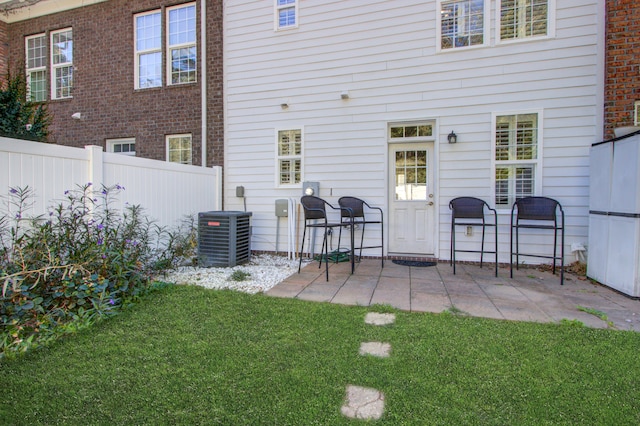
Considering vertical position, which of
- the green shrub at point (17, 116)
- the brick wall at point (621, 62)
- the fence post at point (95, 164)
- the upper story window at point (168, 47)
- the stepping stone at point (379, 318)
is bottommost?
the stepping stone at point (379, 318)

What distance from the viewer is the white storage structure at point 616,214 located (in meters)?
3.52

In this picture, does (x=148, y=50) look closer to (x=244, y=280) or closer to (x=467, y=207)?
(x=244, y=280)

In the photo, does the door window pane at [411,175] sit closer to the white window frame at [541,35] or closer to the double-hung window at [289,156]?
the double-hung window at [289,156]

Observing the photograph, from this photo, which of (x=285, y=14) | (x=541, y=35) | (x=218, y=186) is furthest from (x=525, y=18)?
(x=218, y=186)

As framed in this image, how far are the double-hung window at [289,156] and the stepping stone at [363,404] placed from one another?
443cm

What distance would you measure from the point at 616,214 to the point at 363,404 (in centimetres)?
399

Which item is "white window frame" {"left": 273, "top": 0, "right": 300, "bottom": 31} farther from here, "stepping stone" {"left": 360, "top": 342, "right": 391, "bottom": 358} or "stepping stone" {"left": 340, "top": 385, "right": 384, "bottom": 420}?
"stepping stone" {"left": 340, "top": 385, "right": 384, "bottom": 420}

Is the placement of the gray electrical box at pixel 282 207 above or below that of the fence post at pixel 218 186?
below

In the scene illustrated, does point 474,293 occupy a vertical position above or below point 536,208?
below

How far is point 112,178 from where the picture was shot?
4.18m

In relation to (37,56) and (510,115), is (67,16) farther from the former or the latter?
(510,115)

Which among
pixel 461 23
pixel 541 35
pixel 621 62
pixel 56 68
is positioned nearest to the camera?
pixel 621 62

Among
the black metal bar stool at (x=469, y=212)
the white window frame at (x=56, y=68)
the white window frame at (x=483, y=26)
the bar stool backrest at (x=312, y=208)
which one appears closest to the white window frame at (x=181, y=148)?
the white window frame at (x=56, y=68)

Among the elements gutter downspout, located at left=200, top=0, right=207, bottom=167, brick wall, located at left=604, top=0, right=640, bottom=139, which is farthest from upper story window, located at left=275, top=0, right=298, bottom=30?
brick wall, located at left=604, top=0, right=640, bottom=139
